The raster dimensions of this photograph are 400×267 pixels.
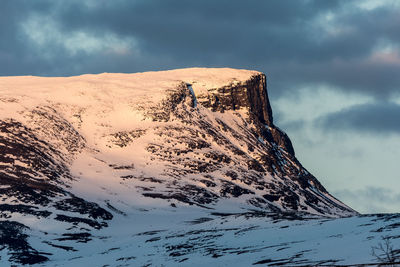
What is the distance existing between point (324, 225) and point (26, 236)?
84355 mm

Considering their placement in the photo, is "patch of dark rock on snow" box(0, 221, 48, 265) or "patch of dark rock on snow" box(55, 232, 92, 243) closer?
"patch of dark rock on snow" box(0, 221, 48, 265)

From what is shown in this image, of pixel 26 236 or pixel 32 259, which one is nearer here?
pixel 32 259

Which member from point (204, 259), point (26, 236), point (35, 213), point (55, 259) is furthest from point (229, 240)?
point (35, 213)

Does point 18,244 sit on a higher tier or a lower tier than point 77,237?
lower

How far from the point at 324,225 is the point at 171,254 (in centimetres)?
2639

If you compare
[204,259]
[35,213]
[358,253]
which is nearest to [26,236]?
[35,213]

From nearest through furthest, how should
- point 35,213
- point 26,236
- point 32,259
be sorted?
point 32,259 → point 26,236 → point 35,213

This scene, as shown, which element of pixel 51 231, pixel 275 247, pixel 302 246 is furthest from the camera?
pixel 51 231

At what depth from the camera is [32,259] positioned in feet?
467

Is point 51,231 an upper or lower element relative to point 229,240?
upper

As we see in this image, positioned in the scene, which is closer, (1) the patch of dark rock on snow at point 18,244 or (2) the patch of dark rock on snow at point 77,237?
(1) the patch of dark rock on snow at point 18,244

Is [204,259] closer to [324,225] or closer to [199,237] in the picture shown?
[324,225]

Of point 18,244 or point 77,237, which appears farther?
point 77,237

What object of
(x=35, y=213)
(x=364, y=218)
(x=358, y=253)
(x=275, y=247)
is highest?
(x=35, y=213)
